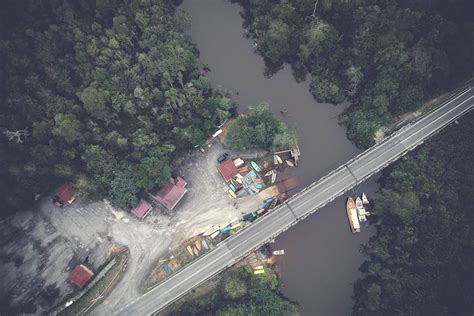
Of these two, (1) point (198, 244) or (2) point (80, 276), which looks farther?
(1) point (198, 244)

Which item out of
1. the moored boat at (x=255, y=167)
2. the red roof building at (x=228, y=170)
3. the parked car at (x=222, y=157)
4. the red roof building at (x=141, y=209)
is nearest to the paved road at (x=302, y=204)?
the moored boat at (x=255, y=167)

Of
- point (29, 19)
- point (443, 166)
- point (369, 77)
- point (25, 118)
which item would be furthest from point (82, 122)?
point (443, 166)

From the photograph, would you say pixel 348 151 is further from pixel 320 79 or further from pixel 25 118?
pixel 25 118

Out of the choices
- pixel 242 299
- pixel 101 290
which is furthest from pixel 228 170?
pixel 101 290

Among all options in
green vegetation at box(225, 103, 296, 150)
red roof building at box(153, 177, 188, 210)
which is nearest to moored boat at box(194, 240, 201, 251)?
red roof building at box(153, 177, 188, 210)

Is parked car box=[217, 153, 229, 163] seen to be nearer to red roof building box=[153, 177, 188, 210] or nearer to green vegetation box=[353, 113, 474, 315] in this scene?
red roof building box=[153, 177, 188, 210]

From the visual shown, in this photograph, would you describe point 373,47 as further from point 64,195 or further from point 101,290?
point 101,290
